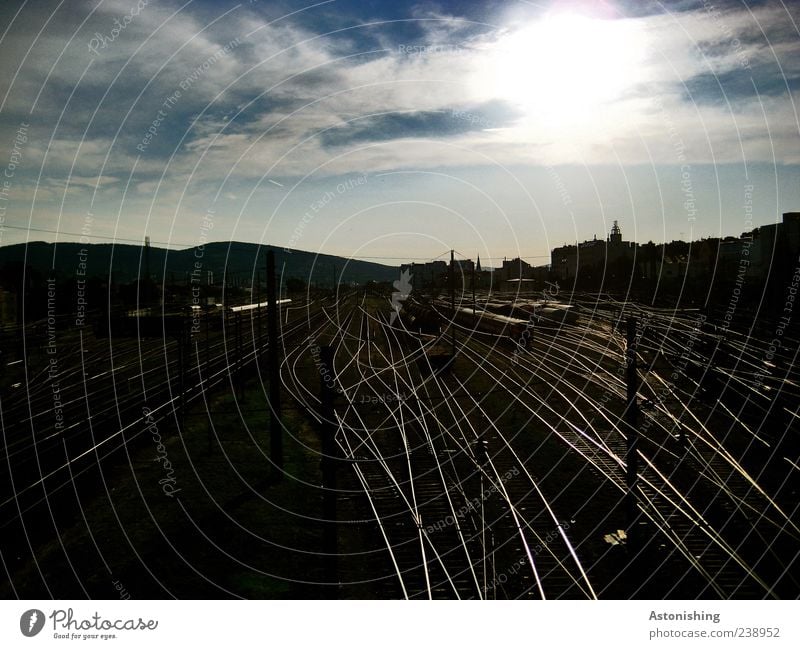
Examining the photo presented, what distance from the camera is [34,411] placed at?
20031 millimetres

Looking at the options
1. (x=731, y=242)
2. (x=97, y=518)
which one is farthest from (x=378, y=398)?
(x=731, y=242)

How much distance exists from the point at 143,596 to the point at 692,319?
130 ft

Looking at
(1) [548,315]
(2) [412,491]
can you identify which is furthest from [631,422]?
(1) [548,315]

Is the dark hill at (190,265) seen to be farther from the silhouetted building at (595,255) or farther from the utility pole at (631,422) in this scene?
the silhouetted building at (595,255)

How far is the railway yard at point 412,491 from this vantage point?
9211mm

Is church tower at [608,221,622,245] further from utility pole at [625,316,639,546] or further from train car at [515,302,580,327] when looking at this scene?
utility pole at [625,316,639,546]

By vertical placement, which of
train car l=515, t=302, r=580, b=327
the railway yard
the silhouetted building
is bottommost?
the railway yard

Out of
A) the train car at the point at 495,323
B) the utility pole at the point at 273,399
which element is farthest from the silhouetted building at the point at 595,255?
the utility pole at the point at 273,399

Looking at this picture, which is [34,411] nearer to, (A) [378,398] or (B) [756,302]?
(A) [378,398]

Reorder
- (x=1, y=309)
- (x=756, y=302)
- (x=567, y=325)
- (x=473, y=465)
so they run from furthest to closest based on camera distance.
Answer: (x=567, y=325) → (x=756, y=302) → (x=1, y=309) → (x=473, y=465)

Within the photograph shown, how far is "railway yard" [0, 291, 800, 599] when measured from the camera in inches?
363

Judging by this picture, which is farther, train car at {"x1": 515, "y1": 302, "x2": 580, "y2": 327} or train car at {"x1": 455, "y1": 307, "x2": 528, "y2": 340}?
train car at {"x1": 515, "y1": 302, "x2": 580, "y2": 327}

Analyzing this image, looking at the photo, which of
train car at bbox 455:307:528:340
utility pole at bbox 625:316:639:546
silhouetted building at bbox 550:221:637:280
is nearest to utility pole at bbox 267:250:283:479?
utility pole at bbox 625:316:639:546

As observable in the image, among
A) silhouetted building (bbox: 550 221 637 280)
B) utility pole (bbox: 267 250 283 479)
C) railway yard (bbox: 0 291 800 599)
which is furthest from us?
silhouetted building (bbox: 550 221 637 280)
